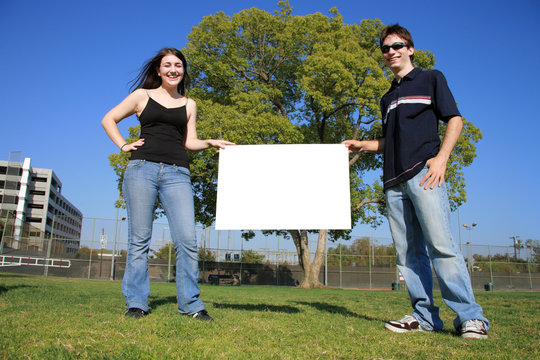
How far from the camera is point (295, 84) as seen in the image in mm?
21328

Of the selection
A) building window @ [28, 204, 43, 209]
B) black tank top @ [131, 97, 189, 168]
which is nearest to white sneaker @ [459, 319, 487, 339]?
black tank top @ [131, 97, 189, 168]

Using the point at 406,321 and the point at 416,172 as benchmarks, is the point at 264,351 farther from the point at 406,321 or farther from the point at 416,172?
the point at 416,172

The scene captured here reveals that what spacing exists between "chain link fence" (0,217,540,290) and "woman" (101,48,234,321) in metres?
21.2

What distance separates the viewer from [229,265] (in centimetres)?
2581

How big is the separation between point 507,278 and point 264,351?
33.2m

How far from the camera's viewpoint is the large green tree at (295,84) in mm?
17875

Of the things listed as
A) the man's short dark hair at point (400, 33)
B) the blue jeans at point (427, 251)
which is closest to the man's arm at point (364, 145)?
the blue jeans at point (427, 251)

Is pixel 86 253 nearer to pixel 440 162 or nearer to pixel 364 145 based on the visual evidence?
pixel 364 145

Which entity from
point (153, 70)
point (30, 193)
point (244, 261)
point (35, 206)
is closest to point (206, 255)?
point (244, 261)

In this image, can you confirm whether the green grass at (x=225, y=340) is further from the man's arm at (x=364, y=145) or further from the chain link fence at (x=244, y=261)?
the chain link fence at (x=244, y=261)

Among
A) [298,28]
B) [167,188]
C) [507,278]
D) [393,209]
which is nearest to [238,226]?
[167,188]

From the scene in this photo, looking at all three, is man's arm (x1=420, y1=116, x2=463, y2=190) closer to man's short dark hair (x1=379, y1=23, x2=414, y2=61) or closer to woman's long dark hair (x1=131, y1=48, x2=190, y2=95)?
man's short dark hair (x1=379, y1=23, x2=414, y2=61)

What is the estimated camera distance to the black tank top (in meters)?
3.30

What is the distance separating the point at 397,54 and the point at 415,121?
24.6 inches
